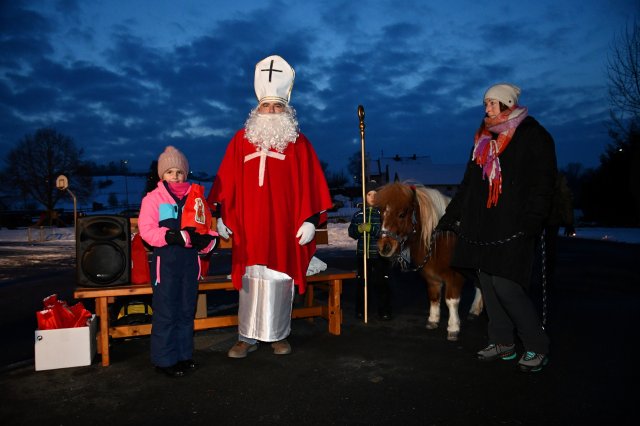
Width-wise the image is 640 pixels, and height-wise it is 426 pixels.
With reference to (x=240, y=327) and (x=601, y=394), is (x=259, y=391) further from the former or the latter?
(x=601, y=394)

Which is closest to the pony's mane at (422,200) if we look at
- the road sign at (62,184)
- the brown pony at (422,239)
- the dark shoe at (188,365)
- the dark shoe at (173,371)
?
the brown pony at (422,239)

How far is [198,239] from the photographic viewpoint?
12.6 ft

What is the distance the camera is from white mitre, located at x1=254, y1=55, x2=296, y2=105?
4.52m

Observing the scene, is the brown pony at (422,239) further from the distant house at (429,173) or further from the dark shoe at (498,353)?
A: the distant house at (429,173)

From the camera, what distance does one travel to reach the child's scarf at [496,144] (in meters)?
3.81

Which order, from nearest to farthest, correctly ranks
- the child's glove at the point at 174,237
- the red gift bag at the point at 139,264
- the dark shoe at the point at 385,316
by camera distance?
the child's glove at the point at 174,237, the red gift bag at the point at 139,264, the dark shoe at the point at 385,316

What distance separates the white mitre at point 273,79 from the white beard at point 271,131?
22 cm

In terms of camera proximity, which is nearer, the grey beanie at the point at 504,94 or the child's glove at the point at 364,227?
the grey beanie at the point at 504,94

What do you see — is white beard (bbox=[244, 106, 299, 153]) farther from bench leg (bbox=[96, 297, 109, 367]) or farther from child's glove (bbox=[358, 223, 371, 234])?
bench leg (bbox=[96, 297, 109, 367])

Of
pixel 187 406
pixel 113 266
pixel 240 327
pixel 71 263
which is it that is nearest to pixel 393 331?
pixel 240 327

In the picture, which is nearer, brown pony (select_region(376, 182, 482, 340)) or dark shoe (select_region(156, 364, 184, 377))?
dark shoe (select_region(156, 364, 184, 377))

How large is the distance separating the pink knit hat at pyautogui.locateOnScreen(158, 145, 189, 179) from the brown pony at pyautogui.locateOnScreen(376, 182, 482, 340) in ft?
6.55

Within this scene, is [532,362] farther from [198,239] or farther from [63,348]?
[63,348]

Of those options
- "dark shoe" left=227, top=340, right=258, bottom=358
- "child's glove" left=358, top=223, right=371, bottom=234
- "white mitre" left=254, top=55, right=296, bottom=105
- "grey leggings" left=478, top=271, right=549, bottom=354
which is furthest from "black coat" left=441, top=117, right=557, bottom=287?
"dark shoe" left=227, top=340, right=258, bottom=358
